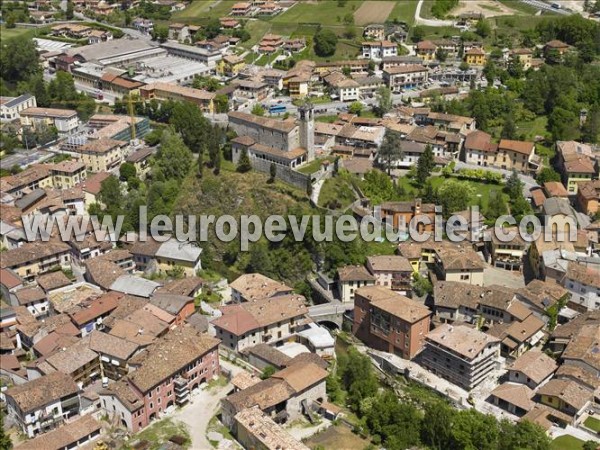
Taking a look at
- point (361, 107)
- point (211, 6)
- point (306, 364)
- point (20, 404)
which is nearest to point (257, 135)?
point (361, 107)

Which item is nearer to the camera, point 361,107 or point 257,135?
point 257,135

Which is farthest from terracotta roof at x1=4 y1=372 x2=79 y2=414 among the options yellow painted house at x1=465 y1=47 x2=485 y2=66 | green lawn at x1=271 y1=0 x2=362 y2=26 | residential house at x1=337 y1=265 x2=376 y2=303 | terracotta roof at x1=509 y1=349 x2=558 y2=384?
green lawn at x1=271 y1=0 x2=362 y2=26

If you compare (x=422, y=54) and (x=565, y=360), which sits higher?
(x=422, y=54)

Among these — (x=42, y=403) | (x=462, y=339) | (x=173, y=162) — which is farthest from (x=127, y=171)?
(x=462, y=339)

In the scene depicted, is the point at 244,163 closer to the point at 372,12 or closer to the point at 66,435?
the point at 66,435

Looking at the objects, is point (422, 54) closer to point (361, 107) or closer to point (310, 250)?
point (361, 107)
